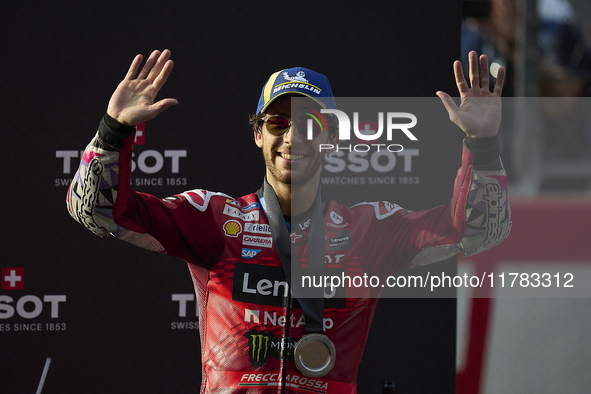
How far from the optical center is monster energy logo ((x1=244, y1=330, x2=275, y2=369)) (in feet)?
6.40

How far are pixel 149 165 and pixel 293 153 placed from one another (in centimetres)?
105

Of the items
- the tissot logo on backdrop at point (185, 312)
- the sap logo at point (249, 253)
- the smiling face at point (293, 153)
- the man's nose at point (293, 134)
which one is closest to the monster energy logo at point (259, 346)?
the sap logo at point (249, 253)

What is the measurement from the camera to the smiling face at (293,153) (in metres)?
2.03

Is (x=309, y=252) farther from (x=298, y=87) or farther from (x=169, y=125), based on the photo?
(x=169, y=125)

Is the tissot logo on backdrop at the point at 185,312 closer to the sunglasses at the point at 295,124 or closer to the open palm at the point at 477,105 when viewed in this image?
the sunglasses at the point at 295,124

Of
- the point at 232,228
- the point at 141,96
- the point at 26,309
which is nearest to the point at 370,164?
the point at 232,228

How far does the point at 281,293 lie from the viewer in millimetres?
1997

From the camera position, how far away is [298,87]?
6.90 feet

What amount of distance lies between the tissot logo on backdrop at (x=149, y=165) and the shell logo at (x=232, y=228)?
2.49ft

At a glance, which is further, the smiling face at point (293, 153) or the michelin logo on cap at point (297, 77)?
the michelin logo on cap at point (297, 77)

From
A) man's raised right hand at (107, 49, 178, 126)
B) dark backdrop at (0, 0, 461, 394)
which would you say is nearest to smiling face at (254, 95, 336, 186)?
man's raised right hand at (107, 49, 178, 126)

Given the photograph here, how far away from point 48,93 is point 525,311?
293 centimetres

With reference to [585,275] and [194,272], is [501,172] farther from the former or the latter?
[585,275]

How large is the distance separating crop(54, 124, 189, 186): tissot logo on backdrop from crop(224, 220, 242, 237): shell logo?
76 cm
